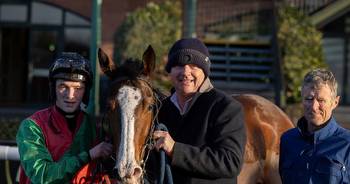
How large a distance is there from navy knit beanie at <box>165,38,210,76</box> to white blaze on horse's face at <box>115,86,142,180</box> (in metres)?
0.36

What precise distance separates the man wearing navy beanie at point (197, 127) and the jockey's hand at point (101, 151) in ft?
0.80

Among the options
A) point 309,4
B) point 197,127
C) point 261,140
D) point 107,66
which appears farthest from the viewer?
point 309,4

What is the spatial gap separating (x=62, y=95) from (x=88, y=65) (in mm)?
246

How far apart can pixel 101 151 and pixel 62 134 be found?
1.06 feet

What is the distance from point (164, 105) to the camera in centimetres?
391

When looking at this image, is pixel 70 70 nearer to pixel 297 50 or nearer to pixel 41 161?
pixel 41 161

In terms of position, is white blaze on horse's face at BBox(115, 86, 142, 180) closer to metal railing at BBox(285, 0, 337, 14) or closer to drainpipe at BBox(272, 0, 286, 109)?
drainpipe at BBox(272, 0, 286, 109)

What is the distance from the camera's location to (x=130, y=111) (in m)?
3.38

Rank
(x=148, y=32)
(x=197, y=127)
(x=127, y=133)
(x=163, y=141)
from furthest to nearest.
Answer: (x=148, y=32) → (x=197, y=127) → (x=163, y=141) → (x=127, y=133)

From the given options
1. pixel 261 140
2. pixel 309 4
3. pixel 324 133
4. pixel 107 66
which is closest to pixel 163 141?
pixel 107 66

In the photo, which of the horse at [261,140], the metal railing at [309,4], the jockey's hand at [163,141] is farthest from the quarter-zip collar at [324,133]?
the metal railing at [309,4]

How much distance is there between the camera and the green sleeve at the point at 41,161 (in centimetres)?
356

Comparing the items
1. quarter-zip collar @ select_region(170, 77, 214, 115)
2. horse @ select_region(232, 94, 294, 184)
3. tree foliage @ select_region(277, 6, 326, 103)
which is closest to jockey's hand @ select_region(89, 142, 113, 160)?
quarter-zip collar @ select_region(170, 77, 214, 115)

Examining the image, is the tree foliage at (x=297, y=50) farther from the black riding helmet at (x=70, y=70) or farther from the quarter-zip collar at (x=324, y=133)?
the black riding helmet at (x=70, y=70)
